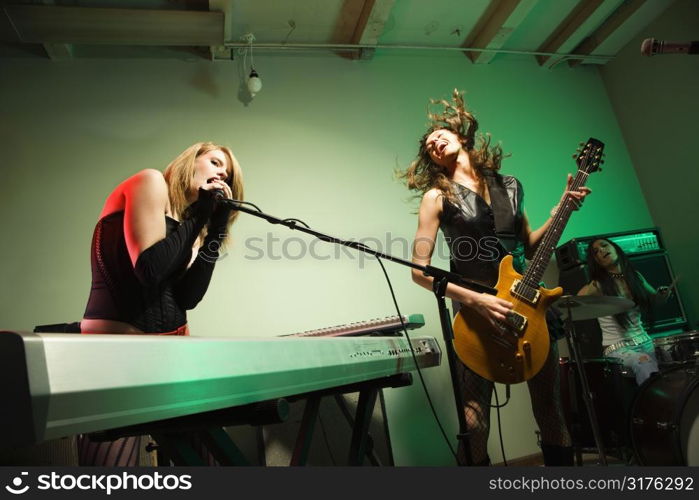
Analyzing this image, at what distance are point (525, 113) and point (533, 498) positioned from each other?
359 cm

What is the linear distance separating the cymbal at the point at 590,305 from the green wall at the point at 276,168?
85 cm

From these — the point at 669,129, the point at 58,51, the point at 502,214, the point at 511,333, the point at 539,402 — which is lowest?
the point at 539,402

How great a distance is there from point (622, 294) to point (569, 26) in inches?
89.7

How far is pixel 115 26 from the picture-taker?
2.94 meters

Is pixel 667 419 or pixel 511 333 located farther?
pixel 667 419

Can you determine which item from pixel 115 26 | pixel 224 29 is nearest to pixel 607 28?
pixel 224 29

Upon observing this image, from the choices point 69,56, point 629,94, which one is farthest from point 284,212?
point 629,94

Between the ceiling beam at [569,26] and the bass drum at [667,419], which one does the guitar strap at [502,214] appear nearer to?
the bass drum at [667,419]

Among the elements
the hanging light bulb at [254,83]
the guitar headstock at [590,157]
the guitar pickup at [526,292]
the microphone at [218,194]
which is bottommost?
the guitar pickup at [526,292]

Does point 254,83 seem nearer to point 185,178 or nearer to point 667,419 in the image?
point 185,178

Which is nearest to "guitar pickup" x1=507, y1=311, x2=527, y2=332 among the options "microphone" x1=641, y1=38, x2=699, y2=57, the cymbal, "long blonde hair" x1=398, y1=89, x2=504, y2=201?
the cymbal

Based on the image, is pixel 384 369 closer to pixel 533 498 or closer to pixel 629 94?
pixel 533 498

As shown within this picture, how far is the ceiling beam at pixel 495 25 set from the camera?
11.1ft

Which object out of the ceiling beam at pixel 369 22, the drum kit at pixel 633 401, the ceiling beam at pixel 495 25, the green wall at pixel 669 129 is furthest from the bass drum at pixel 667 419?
the ceiling beam at pixel 369 22
